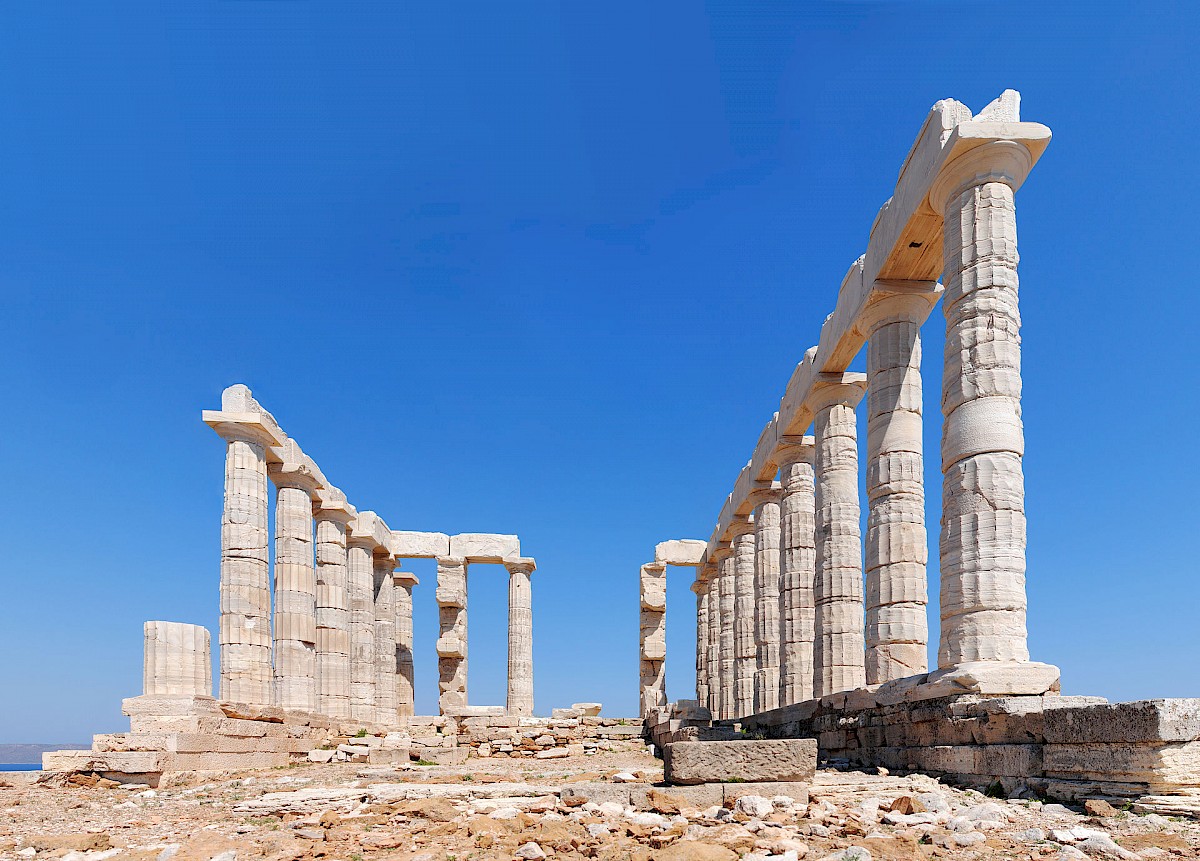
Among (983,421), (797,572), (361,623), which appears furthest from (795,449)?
(361,623)

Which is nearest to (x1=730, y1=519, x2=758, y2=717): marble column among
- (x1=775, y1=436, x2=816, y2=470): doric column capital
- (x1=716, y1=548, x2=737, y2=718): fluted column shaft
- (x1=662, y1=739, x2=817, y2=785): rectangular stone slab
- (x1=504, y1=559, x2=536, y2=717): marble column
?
(x1=716, y1=548, x2=737, y2=718): fluted column shaft

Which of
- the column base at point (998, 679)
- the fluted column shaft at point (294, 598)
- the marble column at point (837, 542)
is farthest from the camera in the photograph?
the fluted column shaft at point (294, 598)

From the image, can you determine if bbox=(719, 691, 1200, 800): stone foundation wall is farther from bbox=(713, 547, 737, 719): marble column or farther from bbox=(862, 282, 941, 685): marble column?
bbox=(713, 547, 737, 719): marble column

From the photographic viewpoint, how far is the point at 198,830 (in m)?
9.48

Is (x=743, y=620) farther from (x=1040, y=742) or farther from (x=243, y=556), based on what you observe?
(x=1040, y=742)

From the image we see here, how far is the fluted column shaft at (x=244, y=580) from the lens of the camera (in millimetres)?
21750

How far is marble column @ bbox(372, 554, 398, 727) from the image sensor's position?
35781 mm

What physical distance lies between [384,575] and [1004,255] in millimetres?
28477

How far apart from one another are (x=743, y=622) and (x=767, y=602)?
3989 millimetres

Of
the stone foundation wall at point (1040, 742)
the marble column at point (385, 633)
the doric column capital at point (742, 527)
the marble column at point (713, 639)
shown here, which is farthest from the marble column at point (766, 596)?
the marble column at point (385, 633)

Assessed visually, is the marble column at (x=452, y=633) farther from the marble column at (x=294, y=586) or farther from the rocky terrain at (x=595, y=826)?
the rocky terrain at (x=595, y=826)

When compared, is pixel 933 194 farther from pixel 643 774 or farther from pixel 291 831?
pixel 291 831

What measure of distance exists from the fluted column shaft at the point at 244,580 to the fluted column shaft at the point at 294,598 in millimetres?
2567

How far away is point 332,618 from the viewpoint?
29.6 metres
